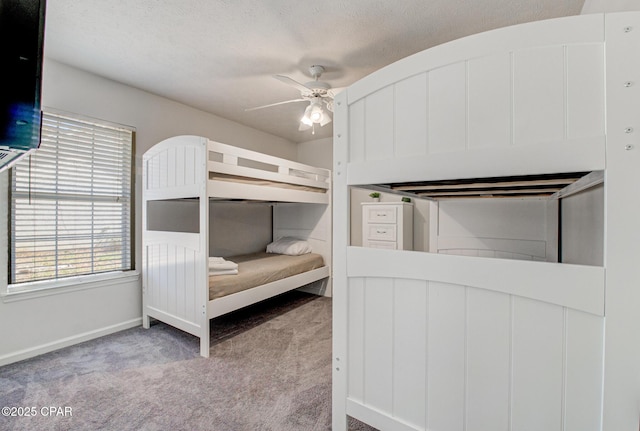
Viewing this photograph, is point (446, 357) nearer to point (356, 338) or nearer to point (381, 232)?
point (356, 338)

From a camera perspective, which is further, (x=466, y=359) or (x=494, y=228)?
(x=494, y=228)

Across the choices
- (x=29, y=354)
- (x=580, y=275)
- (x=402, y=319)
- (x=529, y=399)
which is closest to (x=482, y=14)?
(x=580, y=275)

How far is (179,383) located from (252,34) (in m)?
2.32

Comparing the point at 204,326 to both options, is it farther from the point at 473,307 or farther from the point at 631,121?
the point at 631,121

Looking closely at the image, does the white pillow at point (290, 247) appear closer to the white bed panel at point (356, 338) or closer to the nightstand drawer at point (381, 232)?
the nightstand drawer at point (381, 232)

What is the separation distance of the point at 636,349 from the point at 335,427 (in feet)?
3.28

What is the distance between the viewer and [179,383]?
1.80 meters

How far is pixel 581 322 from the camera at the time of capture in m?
0.71

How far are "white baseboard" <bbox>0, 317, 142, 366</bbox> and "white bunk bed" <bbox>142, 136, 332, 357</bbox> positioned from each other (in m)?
0.18

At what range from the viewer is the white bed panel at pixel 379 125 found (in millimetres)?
989

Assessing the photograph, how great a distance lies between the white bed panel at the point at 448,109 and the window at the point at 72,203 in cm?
276

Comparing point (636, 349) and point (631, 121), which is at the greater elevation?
point (631, 121)

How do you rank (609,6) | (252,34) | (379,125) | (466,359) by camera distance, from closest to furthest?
(466,359) → (379,125) → (609,6) → (252,34)

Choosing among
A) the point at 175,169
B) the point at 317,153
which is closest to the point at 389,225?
the point at 317,153
